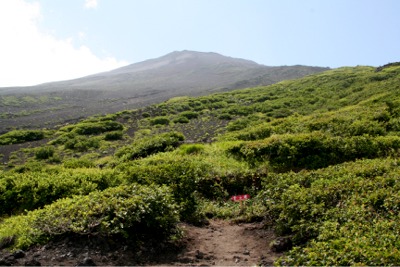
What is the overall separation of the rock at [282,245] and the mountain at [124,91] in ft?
118

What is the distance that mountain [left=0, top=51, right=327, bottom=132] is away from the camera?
52.1 m

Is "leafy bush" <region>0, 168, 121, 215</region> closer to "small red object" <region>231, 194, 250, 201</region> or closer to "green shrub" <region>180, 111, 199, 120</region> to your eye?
"small red object" <region>231, 194, 250, 201</region>

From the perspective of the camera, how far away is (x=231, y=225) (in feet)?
29.0

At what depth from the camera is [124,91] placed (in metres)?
86.2

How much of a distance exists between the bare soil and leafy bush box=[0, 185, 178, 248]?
0.20m

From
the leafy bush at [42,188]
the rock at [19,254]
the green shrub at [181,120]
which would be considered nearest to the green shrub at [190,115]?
the green shrub at [181,120]

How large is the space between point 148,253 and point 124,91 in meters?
81.8

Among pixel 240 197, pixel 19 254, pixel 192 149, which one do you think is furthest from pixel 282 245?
pixel 192 149

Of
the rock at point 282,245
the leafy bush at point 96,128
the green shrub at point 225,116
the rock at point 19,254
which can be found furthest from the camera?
the green shrub at point 225,116

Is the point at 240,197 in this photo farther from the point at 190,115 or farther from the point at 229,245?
the point at 190,115

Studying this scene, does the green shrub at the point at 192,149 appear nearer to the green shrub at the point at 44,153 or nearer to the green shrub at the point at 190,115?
the green shrub at the point at 44,153

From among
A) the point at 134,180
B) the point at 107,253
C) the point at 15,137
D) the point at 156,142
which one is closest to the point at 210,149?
the point at 156,142

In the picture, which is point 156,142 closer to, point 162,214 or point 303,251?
point 162,214

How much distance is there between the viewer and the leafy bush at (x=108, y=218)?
6.92 m
